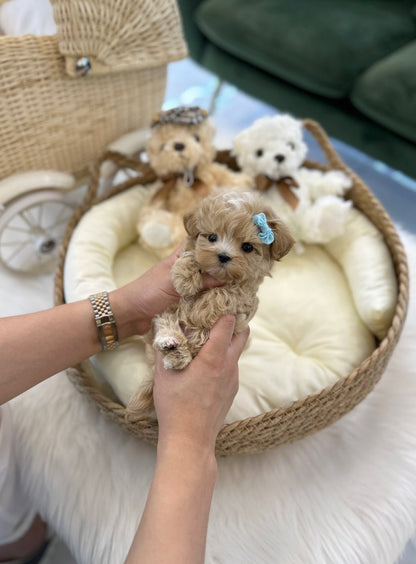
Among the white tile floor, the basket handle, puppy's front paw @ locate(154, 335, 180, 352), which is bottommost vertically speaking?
the white tile floor

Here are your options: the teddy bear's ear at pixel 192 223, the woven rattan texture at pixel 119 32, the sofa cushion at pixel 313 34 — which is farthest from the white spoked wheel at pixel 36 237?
the sofa cushion at pixel 313 34

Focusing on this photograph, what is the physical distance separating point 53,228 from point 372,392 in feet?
3.21

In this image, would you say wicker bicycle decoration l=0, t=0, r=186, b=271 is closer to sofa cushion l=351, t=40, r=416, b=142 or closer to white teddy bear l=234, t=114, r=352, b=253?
white teddy bear l=234, t=114, r=352, b=253

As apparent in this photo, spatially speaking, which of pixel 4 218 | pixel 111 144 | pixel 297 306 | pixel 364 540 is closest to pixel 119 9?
pixel 111 144

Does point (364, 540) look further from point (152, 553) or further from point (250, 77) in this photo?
point (250, 77)

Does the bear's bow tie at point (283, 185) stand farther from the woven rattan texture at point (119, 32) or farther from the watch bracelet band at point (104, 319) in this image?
the watch bracelet band at point (104, 319)

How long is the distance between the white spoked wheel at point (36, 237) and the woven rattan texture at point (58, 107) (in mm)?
110

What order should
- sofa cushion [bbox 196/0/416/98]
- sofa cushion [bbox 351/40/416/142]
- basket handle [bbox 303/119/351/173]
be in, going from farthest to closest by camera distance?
1. sofa cushion [bbox 196/0/416/98]
2. sofa cushion [bbox 351/40/416/142]
3. basket handle [bbox 303/119/351/173]

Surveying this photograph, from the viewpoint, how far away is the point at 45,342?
80cm

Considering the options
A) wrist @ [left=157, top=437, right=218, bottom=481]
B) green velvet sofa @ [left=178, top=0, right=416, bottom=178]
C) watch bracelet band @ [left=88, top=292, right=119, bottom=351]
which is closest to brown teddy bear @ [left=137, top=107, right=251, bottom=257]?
watch bracelet band @ [left=88, top=292, right=119, bottom=351]

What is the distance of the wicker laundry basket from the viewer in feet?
3.27

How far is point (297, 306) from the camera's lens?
106 centimetres

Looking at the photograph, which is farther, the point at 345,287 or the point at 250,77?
the point at 250,77

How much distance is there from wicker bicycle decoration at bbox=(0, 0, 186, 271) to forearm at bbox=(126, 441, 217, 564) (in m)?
0.79
